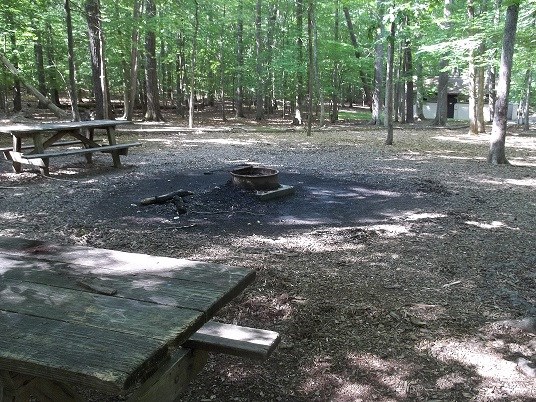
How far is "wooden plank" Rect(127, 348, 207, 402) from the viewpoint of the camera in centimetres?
183

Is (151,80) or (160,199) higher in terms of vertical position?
(151,80)

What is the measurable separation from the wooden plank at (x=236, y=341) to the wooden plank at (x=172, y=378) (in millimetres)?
67

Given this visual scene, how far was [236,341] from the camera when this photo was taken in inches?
86.7

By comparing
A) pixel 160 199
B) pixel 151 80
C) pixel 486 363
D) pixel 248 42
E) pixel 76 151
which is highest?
pixel 248 42

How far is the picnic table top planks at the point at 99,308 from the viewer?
1.31m

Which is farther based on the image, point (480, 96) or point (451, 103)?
point (451, 103)

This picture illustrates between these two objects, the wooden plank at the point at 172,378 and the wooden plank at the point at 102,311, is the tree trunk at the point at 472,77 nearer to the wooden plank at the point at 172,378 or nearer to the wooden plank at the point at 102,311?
the wooden plank at the point at 172,378

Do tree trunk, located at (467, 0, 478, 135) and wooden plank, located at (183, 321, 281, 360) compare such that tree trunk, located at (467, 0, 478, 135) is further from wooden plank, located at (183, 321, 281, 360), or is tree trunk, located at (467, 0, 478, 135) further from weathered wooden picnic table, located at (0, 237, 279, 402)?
weathered wooden picnic table, located at (0, 237, 279, 402)

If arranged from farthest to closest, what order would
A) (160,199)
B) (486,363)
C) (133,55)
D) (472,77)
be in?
(472,77), (133,55), (160,199), (486,363)

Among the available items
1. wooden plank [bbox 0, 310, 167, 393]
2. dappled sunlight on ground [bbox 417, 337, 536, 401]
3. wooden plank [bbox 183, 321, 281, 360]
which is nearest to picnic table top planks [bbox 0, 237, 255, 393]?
wooden plank [bbox 0, 310, 167, 393]

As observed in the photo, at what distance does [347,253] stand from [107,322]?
3.41m

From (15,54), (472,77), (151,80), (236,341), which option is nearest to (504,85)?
(472,77)

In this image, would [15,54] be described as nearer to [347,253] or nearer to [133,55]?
[133,55]

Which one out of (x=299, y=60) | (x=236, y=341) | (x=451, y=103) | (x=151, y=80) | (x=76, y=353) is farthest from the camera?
(x=451, y=103)
